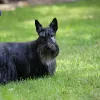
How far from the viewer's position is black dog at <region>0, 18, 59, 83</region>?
33.7 ft

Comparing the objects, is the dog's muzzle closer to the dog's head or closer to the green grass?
the dog's head

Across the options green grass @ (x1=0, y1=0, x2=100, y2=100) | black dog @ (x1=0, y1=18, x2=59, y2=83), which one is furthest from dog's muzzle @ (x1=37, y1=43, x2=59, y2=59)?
green grass @ (x1=0, y1=0, x2=100, y2=100)

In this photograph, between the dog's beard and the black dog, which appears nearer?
the dog's beard

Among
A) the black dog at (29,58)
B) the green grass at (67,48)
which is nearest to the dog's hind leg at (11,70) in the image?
the black dog at (29,58)

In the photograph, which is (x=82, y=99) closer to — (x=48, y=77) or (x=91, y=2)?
(x=48, y=77)

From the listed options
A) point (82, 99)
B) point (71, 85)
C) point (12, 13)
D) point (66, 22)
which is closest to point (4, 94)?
point (82, 99)

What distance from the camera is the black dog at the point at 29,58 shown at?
33.7 feet

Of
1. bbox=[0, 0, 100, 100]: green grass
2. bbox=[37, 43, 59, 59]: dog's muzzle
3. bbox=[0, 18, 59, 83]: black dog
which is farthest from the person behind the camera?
bbox=[0, 18, 59, 83]: black dog

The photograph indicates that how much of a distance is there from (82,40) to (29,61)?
611 cm

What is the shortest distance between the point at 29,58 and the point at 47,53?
560 millimetres

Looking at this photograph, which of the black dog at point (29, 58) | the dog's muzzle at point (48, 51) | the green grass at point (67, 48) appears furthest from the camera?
the black dog at point (29, 58)

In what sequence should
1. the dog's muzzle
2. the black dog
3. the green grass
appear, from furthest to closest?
the black dog
the dog's muzzle
the green grass

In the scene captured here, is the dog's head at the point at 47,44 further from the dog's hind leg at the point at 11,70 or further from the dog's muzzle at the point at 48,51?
the dog's hind leg at the point at 11,70

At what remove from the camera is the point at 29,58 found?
10.5 meters
